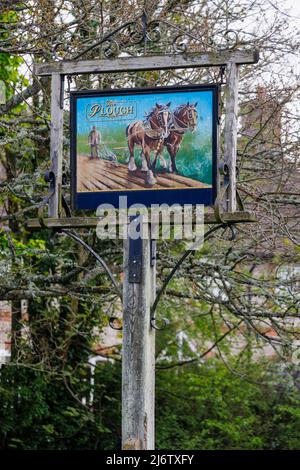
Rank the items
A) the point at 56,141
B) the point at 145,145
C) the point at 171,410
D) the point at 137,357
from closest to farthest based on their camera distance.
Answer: the point at 137,357
the point at 145,145
the point at 56,141
the point at 171,410

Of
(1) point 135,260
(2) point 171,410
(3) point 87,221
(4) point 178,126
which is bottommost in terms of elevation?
(2) point 171,410

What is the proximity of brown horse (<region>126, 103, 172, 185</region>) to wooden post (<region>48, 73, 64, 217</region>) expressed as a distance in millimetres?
→ 570

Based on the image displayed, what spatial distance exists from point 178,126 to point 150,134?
0.70ft

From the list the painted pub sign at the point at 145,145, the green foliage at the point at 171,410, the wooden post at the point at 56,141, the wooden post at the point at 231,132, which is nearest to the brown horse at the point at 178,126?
the painted pub sign at the point at 145,145

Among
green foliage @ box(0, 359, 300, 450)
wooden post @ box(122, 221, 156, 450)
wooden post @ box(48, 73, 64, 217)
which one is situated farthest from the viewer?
green foliage @ box(0, 359, 300, 450)

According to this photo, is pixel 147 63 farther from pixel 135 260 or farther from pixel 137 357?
pixel 137 357

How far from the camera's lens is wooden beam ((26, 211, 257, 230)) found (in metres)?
7.57

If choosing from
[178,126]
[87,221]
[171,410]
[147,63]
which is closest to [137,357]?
[87,221]

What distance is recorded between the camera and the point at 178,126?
7.78m

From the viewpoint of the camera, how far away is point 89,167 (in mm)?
7953

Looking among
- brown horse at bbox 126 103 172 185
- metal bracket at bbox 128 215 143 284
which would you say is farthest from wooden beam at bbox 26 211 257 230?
brown horse at bbox 126 103 172 185

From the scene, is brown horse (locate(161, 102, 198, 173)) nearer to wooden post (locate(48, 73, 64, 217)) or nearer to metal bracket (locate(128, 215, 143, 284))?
metal bracket (locate(128, 215, 143, 284))
